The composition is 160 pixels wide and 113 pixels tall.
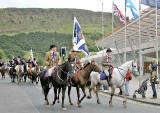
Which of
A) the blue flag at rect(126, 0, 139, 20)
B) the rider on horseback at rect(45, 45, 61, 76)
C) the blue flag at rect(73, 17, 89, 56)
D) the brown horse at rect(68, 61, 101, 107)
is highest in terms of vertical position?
the blue flag at rect(126, 0, 139, 20)

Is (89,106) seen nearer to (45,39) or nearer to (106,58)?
(106,58)

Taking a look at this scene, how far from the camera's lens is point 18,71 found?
88.9 feet

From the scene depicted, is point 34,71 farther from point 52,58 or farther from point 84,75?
point 84,75

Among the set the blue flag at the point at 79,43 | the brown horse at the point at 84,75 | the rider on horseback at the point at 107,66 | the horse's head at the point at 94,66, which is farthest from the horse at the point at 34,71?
the horse's head at the point at 94,66

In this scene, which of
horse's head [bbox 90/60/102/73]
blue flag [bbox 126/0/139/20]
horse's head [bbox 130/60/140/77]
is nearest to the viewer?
horse's head [bbox 90/60/102/73]

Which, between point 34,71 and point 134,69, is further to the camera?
point 34,71

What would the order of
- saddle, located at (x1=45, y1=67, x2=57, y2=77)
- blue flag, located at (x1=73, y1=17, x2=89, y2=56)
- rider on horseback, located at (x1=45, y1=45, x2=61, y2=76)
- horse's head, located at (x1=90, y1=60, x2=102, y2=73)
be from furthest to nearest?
blue flag, located at (x1=73, y1=17, x2=89, y2=56) < rider on horseback, located at (x1=45, y1=45, x2=61, y2=76) < horse's head, located at (x1=90, y1=60, x2=102, y2=73) < saddle, located at (x1=45, y1=67, x2=57, y2=77)

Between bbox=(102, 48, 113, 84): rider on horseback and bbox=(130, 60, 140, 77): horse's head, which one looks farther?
bbox=(102, 48, 113, 84): rider on horseback

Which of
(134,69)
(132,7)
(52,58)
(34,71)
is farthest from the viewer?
(34,71)

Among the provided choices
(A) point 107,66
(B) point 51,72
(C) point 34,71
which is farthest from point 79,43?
(C) point 34,71

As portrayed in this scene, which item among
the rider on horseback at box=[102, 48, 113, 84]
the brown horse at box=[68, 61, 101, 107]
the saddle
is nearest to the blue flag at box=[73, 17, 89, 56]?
the rider on horseback at box=[102, 48, 113, 84]

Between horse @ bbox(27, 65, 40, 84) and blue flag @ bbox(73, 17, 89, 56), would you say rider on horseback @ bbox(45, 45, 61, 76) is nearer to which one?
blue flag @ bbox(73, 17, 89, 56)

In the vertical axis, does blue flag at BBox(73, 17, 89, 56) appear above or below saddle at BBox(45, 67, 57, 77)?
above

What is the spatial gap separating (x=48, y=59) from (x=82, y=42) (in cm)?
494
